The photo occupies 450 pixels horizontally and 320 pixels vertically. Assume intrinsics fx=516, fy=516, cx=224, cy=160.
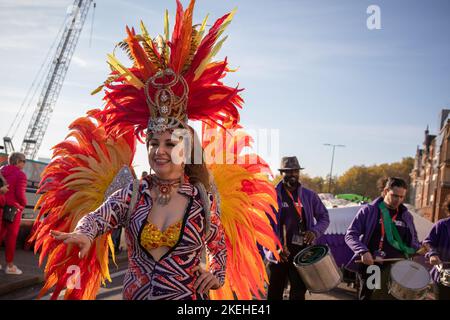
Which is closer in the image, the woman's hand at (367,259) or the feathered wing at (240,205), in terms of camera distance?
the feathered wing at (240,205)

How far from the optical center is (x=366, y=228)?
5219 millimetres

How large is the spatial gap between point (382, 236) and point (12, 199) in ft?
17.0

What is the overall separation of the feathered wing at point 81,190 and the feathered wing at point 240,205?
597 millimetres

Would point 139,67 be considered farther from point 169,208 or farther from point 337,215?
point 337,215

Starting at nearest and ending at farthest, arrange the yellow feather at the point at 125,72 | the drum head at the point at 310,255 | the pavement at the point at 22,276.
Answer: the yellow feather at the point at 125,72
the drum head at the point at 310,255
the pavement at the point at 22,276

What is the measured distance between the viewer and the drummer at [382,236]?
16.4 ft

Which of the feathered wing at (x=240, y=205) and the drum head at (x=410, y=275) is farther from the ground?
the feathered wing at (x=240, y=205)

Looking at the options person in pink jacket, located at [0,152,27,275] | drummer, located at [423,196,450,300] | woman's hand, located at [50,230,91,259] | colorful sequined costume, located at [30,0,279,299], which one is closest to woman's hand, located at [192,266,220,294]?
colorful sequined costume, located at [30,0,279,299]

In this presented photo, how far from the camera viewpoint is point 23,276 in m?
7.27

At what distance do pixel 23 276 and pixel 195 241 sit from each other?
17.8 feet

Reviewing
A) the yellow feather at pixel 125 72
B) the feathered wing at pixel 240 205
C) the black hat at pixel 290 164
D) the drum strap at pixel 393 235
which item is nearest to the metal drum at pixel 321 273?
the drum strap at pixel 393 235

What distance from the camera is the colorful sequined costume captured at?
267 centimetres

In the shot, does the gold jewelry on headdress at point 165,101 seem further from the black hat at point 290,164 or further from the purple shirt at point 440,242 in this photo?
the purple shirt at point 440,242
